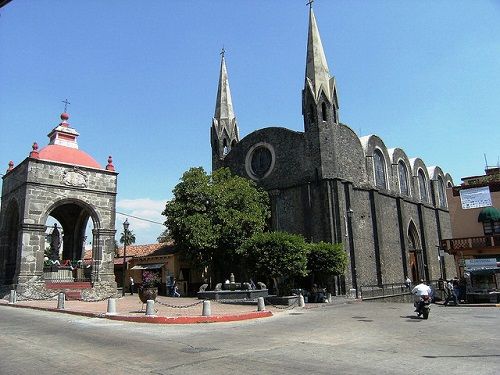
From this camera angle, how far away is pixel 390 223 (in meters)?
35.0

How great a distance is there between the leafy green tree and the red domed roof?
591 inches

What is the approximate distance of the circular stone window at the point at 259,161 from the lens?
114ft

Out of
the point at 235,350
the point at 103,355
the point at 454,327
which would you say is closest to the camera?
the point at 103,355

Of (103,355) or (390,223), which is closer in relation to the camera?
(103,355)

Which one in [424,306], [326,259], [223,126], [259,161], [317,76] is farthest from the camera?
[223,126]

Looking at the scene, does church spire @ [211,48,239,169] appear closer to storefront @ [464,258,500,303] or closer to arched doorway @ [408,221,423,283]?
arched doorway @ [408,221,423,283]

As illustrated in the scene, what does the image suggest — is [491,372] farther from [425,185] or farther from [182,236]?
[425,185]

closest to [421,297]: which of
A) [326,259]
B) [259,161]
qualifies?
[326,259]

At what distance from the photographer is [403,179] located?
131ft

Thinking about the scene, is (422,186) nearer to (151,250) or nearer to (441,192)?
(441,192)

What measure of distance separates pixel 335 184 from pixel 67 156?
1801cm

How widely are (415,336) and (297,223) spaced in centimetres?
2020

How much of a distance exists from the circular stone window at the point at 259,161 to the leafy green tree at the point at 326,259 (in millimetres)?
9593

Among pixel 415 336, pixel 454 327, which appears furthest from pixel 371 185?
pixel 415 336
